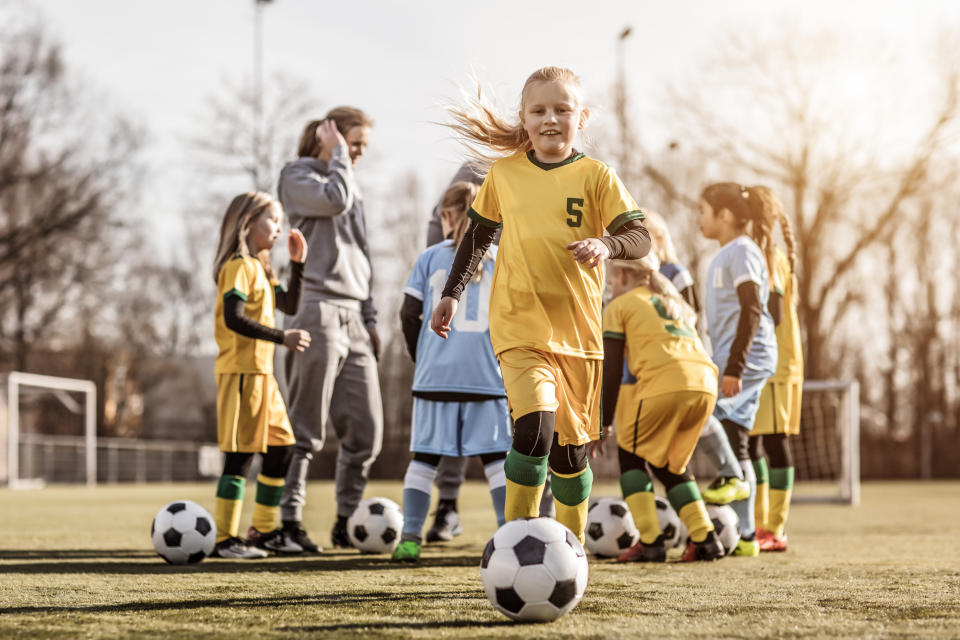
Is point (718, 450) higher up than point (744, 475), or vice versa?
point (718, 450)

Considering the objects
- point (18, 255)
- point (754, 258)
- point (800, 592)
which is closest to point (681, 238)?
point (18, 255)

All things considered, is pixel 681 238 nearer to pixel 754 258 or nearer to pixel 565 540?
pixel 754 258

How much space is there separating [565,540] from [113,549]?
357 centimetres

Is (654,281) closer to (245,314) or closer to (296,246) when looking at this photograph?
(296,246)

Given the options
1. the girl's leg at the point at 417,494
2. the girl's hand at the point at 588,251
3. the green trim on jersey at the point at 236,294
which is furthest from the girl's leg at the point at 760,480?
the girl's hand at the point at 588,251

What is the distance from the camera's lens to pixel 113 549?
19.0 ft

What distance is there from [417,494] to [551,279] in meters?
1.85

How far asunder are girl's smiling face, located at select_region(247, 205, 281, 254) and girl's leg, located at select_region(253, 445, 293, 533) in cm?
106

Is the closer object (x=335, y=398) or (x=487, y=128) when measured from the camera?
(x=487, y=128)

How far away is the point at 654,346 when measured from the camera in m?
4.98

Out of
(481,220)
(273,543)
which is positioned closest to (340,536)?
(273,543)

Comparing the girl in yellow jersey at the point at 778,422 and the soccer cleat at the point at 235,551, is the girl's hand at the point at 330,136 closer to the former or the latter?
the soccer cleat at the point at 235,551

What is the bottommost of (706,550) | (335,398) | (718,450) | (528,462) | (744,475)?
(706,550)

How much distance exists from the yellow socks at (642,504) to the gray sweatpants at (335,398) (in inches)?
59.0
